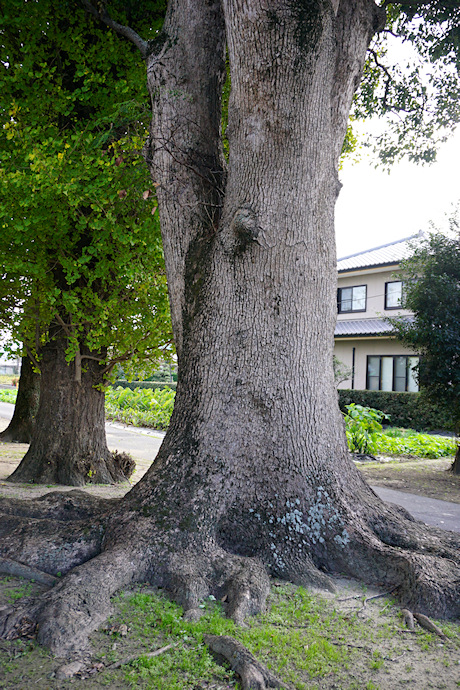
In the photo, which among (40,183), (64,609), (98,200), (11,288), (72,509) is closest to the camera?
(64,609)

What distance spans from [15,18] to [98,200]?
2.88 metres

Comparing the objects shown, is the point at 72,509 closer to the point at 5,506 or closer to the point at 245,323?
the point at 5,506

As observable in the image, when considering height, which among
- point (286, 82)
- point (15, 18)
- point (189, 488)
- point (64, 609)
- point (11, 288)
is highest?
point (15, 18)

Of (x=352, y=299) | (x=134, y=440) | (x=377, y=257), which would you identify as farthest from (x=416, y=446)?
(x=377, y=257)

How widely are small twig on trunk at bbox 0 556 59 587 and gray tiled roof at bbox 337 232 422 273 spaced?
21648 mm

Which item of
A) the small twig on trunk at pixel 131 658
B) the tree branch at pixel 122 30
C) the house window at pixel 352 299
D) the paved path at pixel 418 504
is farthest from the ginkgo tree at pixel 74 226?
the house window at pixel 352 299

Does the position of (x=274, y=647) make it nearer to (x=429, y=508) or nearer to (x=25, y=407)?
(x=429, y=508)

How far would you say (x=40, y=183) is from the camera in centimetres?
579

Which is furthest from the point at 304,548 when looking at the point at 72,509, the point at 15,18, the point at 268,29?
the point at 15,18

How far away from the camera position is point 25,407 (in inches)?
498

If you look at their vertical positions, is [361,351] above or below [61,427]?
above

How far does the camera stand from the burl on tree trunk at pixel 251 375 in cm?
385

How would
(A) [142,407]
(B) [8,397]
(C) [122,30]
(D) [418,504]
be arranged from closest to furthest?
(C) [122,30] < (D) [418,504] < (A) [142,407] < (B) [8,397]

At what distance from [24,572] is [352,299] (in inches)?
939
